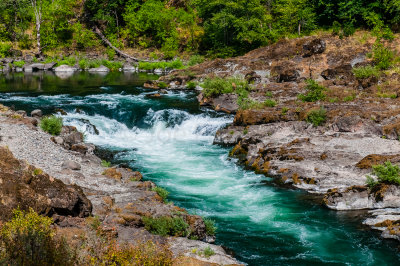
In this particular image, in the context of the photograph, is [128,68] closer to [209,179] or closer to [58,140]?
[58,140]

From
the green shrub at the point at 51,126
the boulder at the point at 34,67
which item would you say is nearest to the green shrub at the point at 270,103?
the green shrub at the point at 51,126

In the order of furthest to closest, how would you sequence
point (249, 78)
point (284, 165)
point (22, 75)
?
point (22, 75), point (249, 78), point (284, 165)

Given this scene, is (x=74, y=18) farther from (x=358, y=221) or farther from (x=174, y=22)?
(x=358, y=221)

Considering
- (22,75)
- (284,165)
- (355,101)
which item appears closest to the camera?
(284,165)

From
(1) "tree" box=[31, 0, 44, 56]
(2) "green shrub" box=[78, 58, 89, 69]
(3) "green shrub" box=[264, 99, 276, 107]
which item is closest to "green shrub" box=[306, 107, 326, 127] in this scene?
(3) "green shrub" box=[264, 99, 276, 107]

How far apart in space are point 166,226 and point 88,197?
257 centimetres

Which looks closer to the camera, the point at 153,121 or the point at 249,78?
the point at 153,121

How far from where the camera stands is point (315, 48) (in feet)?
111

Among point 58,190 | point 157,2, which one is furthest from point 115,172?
point 157,2

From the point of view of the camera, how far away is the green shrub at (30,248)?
5.08 m

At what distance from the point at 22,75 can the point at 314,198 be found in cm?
3810

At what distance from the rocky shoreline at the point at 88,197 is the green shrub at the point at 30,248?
1.84 meters

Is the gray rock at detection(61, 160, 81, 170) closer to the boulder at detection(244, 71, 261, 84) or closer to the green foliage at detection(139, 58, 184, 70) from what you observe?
the boulder at detection(244, 71, 261, 84)

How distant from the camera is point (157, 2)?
196ft
